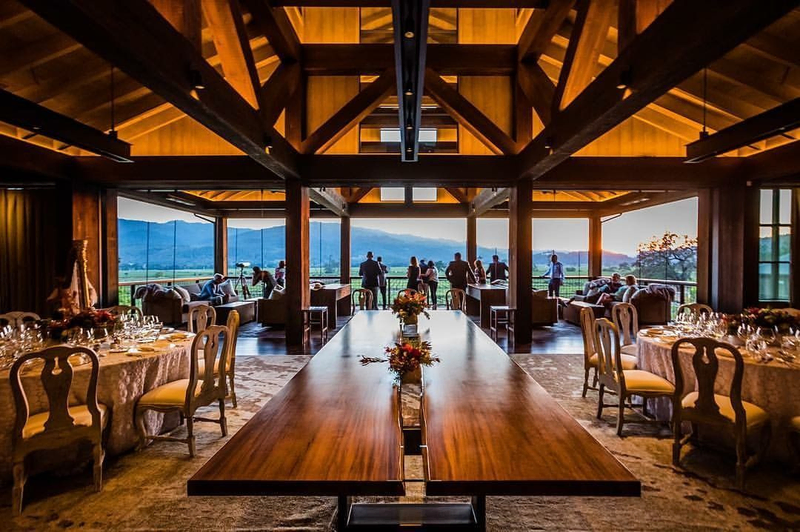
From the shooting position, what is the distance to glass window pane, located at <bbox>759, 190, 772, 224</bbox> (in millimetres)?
6828

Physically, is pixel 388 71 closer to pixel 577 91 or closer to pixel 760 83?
pixel 577 91

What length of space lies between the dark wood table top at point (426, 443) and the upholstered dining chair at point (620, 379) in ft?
4.61

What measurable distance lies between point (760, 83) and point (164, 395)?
721cm

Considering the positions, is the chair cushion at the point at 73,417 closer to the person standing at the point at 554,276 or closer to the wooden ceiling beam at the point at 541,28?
the wooden ceiling beam at the point at 541,28

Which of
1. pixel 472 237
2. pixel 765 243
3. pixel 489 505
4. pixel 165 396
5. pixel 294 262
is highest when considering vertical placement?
pixel 472 237

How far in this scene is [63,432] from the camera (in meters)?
2.43

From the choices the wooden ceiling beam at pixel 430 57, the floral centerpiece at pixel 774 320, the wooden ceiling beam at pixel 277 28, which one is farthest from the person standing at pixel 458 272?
the floral centerpiece at pixel 774 320

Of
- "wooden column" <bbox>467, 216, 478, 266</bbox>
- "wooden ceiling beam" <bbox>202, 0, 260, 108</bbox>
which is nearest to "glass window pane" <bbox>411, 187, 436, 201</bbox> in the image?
"wooden column" <bbox>467, 216, 478, 266</bbox>

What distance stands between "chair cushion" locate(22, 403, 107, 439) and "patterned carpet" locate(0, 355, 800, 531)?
41 centimetres

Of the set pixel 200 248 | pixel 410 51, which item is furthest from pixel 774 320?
pixel 200 248

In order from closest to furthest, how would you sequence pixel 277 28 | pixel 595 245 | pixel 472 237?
pixel 277 28 < pixel 472 237 < pixel 595 245

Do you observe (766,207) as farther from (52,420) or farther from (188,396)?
(52,420)

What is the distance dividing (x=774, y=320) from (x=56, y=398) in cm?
506

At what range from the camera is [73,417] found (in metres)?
2.53
